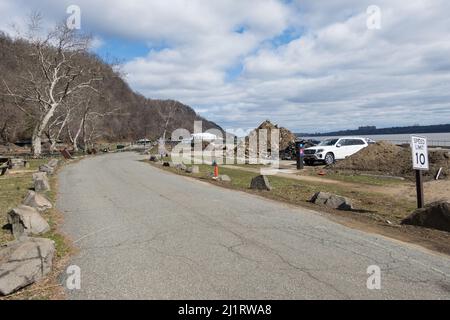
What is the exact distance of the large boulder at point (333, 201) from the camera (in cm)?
1189

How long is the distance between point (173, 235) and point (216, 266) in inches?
89.3

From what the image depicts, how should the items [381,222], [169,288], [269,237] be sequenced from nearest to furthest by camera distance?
1. [169,288]
2. [269,237]
3. [381,222]

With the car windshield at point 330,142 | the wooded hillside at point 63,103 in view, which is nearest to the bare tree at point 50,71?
the wooded hillside at point 63,103

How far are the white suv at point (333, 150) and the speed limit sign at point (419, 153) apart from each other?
19.2 metres

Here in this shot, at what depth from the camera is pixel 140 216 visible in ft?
34.7

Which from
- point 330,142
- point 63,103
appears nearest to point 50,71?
point 63,103

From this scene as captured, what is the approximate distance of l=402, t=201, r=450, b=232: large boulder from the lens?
897cm

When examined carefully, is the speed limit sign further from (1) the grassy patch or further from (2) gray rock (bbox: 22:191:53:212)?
(2) gray rock (bbox: 22:191:53:212)

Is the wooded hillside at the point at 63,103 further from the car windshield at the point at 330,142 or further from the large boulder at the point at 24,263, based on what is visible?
the large boulder at the point at 24,263

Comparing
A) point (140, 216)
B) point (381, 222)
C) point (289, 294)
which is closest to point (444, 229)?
point (381, 222)

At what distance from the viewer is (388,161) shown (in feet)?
83.5

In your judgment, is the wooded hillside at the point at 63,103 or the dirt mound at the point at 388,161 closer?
the dirt mound at the point at 388,161

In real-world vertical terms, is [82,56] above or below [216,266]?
above

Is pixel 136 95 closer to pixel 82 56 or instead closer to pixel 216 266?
pixel 82 56
